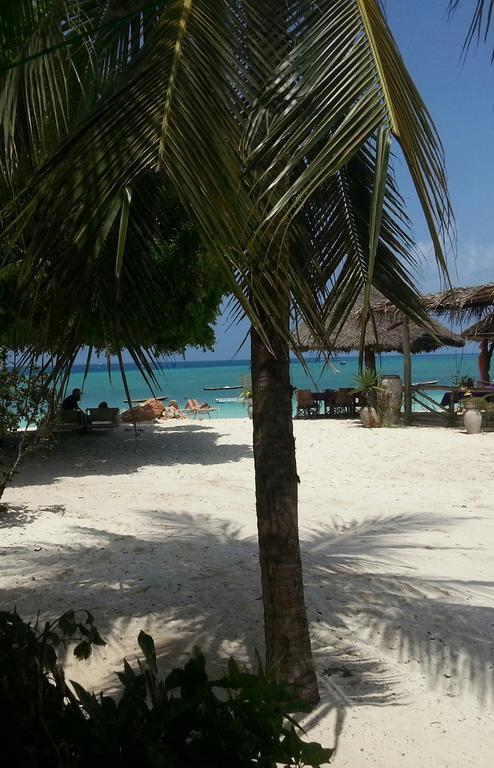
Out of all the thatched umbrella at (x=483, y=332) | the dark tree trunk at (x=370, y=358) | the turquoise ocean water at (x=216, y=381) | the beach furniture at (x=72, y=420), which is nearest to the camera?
the turquoise ocean water at (x=216, y=381)

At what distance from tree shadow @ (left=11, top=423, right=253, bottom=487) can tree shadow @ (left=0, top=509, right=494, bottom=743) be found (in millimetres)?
3990

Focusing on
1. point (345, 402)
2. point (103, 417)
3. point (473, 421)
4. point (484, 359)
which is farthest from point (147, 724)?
point (484, 359)

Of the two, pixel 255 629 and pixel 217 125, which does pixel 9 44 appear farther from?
pixel 255 629

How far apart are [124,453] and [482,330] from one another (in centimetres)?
1086

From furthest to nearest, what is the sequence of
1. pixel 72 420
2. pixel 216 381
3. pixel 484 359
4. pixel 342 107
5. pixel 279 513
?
pixel 216 381 → pixel 484 359 → pixel 72 420 → pixel 279 513 → pixel 342 107

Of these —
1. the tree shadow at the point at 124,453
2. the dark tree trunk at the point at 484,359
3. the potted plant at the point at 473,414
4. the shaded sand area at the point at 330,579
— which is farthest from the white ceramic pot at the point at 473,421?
the dark tree trunk at the point at 484,359

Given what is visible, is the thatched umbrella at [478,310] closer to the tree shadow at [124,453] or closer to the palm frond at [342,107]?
the tree shadow at [124,453]

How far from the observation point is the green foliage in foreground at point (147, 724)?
139 centimetres

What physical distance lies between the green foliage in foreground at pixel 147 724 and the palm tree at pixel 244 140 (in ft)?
1.13

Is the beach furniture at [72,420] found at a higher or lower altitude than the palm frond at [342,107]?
lower

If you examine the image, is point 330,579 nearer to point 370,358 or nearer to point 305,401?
point 305,401

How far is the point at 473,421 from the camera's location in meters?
13.9

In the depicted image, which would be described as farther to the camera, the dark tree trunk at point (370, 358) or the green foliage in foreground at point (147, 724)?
the dark tree trunk at point (370, 358)

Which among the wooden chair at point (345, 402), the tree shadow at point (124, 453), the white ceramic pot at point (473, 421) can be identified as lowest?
the tree shadow at point (124, 453)
